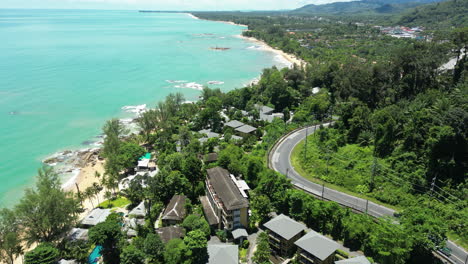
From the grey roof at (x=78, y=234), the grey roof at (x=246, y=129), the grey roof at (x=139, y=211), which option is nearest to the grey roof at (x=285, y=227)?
the grey roof at (x=139, y=211)

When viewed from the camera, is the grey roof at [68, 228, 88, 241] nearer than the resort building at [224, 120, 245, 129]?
Yes

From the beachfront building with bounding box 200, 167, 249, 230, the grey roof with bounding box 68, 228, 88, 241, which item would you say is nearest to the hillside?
the beachfront building with bounding box 200, 167, 249, 230

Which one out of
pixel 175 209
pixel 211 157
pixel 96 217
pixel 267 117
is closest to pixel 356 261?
pixel 175 209

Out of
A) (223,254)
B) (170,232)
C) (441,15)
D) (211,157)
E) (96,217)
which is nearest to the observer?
(223,254)

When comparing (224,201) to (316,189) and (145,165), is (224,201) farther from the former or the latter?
(145,165)

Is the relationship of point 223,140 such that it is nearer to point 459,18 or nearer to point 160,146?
point 160,146

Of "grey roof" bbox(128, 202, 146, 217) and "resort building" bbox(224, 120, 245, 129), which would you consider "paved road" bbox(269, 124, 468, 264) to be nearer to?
"resort building" bbox(224, 120, 245, 129)
